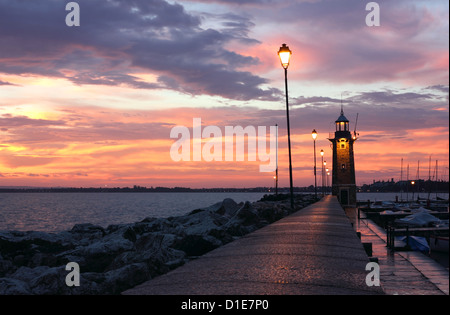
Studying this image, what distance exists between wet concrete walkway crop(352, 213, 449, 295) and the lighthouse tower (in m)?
52.7

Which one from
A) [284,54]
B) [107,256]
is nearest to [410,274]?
[107,256]

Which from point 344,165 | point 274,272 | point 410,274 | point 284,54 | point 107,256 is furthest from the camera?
point 344,165

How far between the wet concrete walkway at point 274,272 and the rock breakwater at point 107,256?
0.85 m

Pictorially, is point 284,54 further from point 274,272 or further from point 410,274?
point 274,272

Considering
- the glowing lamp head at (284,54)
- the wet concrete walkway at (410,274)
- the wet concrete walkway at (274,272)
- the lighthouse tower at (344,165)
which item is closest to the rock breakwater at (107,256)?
the wet concrete walkway at (274,272)

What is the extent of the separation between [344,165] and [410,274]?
Answer: 2316 inches

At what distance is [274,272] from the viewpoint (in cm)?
656

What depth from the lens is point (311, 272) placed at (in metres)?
6.57

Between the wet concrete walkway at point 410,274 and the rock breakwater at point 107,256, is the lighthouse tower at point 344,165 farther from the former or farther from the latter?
the wet concrete walkway at point 410,274

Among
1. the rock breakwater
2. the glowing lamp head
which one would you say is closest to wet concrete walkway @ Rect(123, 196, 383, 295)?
the rock breakwater
